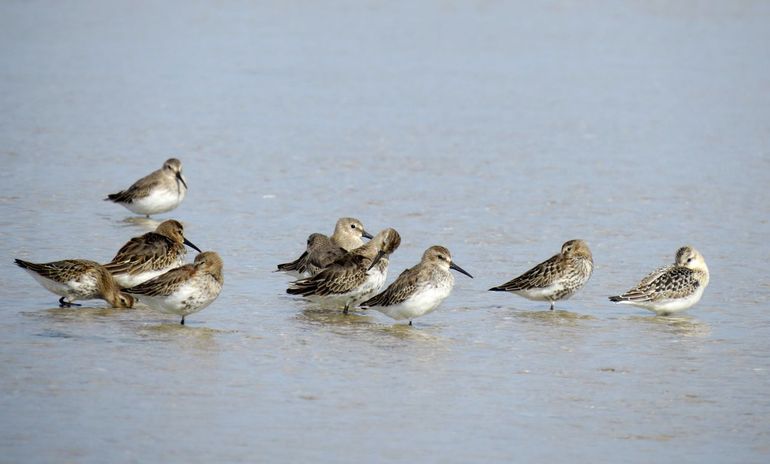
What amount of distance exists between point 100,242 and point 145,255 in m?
2.50

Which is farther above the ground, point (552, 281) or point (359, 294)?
point (552, 281)

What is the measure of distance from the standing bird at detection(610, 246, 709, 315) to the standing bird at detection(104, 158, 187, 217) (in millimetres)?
6532

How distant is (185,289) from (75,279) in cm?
114

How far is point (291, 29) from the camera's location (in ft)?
113

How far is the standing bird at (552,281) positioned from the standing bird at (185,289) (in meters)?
2.75

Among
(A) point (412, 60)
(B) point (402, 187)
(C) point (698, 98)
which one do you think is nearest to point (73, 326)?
(B) point (402, 187)

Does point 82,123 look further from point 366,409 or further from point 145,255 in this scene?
point 366,409

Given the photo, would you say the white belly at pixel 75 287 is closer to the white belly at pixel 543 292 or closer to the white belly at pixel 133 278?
the white belly at pixel 133 278

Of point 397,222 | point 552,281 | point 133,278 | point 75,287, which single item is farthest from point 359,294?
point 397,222

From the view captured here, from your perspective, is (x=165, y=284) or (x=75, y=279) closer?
(x=165, y=284)

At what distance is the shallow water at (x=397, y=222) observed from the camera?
8312mm

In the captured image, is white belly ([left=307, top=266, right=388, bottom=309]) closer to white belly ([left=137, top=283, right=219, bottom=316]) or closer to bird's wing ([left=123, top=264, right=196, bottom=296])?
white belly ([left=137, top=283, right=219, bottom=316])

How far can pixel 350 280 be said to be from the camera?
38.0 ft

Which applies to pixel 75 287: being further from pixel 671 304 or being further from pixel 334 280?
pixel 671 304
